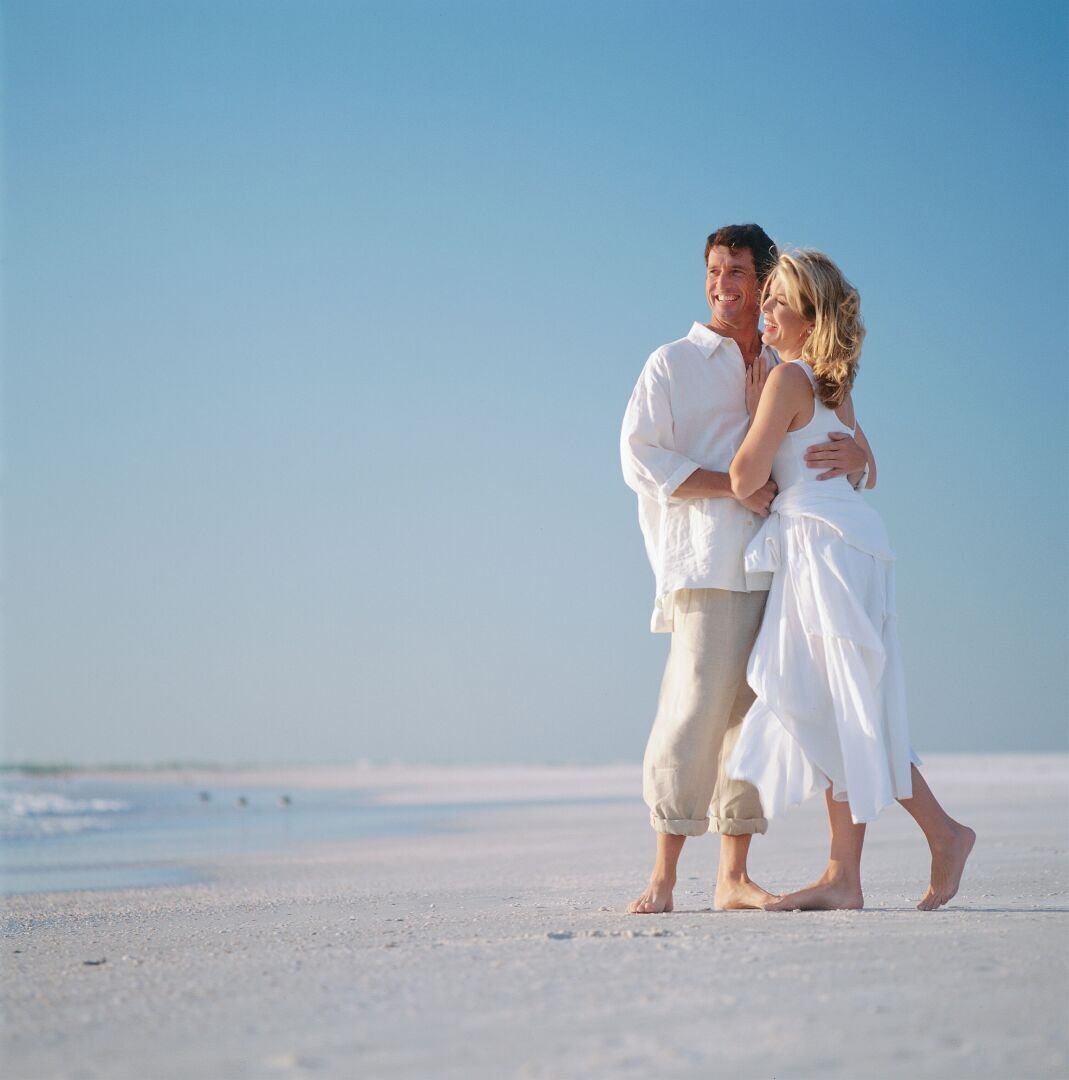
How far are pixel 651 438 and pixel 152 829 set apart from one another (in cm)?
797

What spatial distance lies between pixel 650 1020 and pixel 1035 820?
5740 mm

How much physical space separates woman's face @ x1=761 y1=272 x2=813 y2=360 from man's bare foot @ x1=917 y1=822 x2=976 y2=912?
1462 millimetres

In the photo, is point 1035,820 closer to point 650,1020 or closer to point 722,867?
point 722,867

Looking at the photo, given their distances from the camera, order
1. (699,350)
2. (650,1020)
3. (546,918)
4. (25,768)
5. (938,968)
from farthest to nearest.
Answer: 1. (25,768)
2. (699,350)
3. (546,918)
4. (938,968)
5. (650,1020)

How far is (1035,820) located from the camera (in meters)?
7.10

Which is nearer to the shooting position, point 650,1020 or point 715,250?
point 650,1020

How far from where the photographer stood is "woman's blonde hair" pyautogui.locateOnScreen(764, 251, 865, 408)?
12.6 ft

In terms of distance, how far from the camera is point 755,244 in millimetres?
4160

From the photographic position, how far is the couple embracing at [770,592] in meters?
3.61

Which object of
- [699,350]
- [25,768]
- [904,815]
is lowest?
[25,768]

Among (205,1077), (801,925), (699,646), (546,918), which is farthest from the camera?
(699,646)

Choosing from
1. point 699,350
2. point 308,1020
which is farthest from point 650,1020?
point 699,350

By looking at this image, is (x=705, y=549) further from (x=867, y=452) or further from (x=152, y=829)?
(x=152, y=829)

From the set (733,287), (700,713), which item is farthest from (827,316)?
(700,713)
